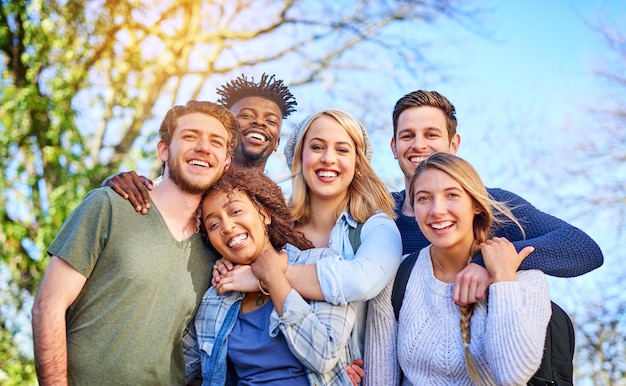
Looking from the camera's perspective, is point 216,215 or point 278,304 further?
point 216,215

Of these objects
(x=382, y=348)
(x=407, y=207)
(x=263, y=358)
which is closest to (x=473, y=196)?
(x=382, y=348)

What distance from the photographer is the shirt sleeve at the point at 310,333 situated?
2.76 metres

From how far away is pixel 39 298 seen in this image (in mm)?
3025

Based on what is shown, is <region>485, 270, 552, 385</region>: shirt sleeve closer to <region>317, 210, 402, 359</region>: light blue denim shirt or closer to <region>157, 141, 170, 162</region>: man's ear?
<region>317, 210, 402, 359</region>: light blue denim shirt

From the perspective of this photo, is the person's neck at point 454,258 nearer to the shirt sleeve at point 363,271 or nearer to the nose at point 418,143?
the shirt sleeve at point 363,271

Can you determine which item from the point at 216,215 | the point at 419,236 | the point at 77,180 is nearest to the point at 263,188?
the point at 216,215

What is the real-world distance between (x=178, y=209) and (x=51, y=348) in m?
0.94

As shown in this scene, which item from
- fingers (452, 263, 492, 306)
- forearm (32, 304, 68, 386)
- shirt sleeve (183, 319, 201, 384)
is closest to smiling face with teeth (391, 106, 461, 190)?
fingers (452, 263, 492, 306)

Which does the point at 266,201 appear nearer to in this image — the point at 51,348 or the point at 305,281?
the point at 305,281

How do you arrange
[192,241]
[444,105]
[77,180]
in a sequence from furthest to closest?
[77,180], [444,105], [192,241]

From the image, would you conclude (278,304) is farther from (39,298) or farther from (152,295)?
(39,298)

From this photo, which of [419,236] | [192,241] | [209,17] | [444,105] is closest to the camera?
[192,241]

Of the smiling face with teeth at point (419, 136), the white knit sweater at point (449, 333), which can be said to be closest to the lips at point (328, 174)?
the white knit sweater at point (449, 333)

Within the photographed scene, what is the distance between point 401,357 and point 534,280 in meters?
0.73
